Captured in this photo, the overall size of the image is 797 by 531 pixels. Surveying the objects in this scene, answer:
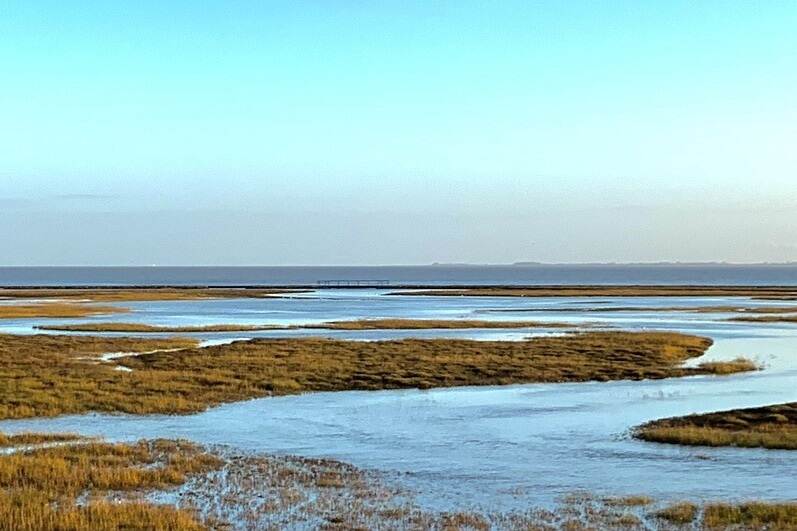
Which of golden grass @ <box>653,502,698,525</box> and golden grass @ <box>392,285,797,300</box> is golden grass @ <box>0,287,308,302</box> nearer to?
golden grass @ <box>392,285,797,300</box>

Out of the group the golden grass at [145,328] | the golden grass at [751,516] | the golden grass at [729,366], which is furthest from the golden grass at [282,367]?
the golden grass at [751,516]

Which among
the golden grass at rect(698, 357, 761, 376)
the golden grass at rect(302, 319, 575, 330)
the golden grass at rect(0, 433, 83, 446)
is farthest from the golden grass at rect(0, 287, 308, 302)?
the golden grass at rect(0, 433, 83, 446)

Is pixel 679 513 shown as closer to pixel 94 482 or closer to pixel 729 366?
pixel 94 482

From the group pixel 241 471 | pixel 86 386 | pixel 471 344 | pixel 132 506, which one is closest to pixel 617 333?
pixel 471 344

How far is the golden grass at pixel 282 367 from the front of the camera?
33.2 meters

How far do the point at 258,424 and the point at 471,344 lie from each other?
26.9 m

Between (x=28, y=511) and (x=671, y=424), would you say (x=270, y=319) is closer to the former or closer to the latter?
(x=671, y=424)

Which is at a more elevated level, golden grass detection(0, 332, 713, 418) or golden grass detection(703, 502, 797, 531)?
golden grass detection(0, 332, 713, 418)

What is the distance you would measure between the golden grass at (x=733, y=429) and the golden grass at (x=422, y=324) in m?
41.3

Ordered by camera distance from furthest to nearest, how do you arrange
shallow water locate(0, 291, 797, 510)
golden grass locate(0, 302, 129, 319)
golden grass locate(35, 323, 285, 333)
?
golden grass locate(0, 302, 129, 319), golden grass locate(35, 323, 285, 333), shallow water locate(0, 291, 797, 510)

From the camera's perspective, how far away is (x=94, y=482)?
2003cm

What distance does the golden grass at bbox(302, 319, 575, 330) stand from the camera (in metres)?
70.4

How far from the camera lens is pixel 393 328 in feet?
229

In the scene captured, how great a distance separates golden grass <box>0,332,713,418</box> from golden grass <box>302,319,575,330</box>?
13237mm
